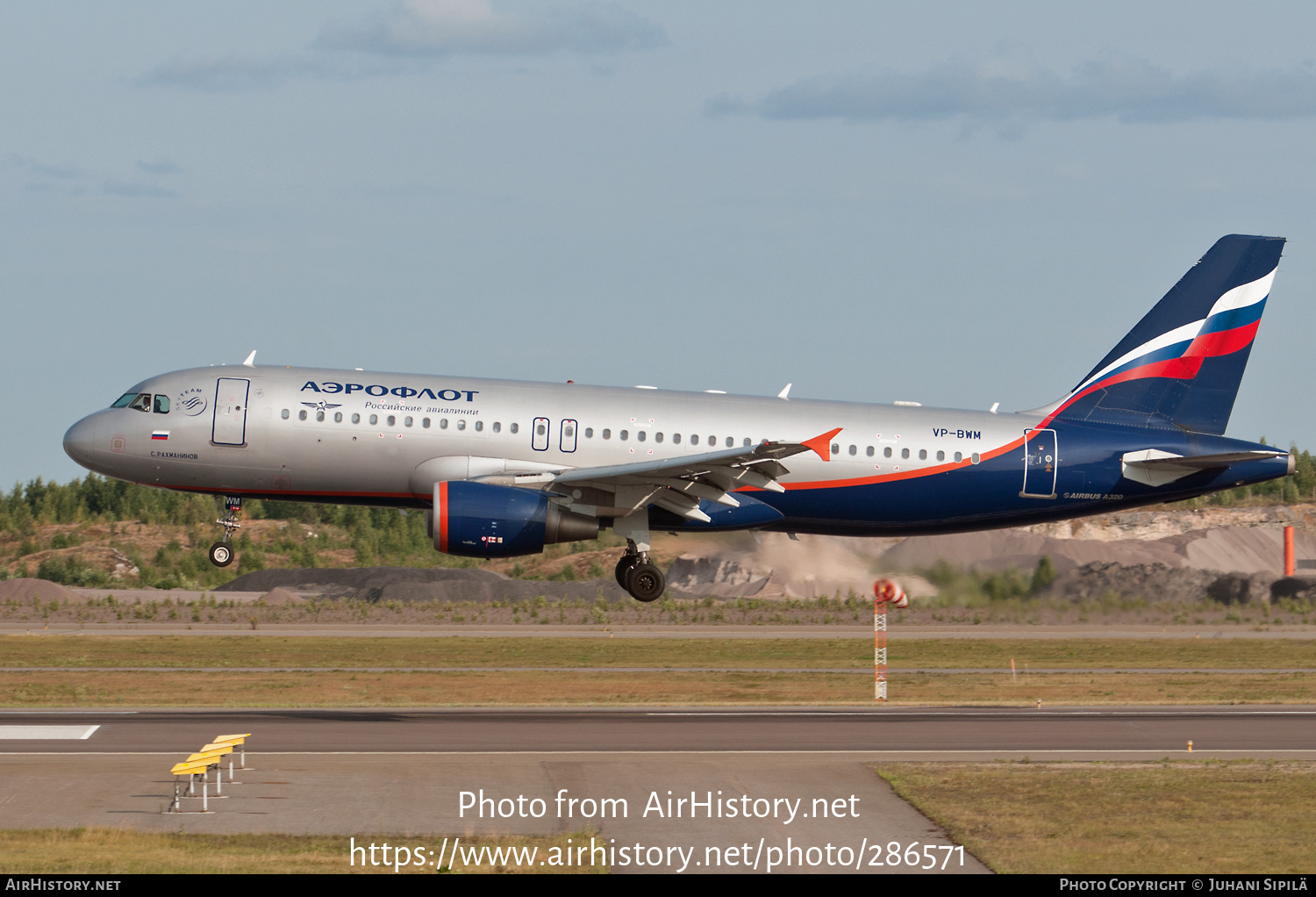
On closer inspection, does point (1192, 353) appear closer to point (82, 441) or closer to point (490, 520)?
point (490, 520)

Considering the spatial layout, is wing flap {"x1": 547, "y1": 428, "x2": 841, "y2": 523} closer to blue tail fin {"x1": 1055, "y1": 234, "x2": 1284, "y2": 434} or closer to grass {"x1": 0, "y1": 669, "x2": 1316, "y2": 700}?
grass {"x1": 0, "y1": 669, "x2": 1316, "y2": 700}

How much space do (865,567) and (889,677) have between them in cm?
425

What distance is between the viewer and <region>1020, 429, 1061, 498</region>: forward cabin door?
122 feet

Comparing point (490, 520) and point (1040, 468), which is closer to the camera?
point (490, 520)

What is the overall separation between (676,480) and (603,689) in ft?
29.3

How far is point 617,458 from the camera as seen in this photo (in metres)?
35.2

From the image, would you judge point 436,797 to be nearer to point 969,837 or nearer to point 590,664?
point 969,837

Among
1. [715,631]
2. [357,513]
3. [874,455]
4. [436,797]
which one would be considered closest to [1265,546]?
[715,631]

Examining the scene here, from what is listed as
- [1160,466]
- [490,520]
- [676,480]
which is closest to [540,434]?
[490,520]

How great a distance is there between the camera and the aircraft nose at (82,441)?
35656 millimetres

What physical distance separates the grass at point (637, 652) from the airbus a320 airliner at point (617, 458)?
11.9 m

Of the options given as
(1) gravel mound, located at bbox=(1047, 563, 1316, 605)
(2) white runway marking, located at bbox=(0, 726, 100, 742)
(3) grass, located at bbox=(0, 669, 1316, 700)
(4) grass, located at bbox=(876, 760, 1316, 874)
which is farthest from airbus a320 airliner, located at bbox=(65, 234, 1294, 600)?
(1) gravel mound, located at bbox=(1047, 563, 1316, 605)

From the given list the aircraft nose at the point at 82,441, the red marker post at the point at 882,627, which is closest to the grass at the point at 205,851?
the aircraft nose at the point at 82,441

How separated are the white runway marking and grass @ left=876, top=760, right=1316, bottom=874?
16.3 metres
